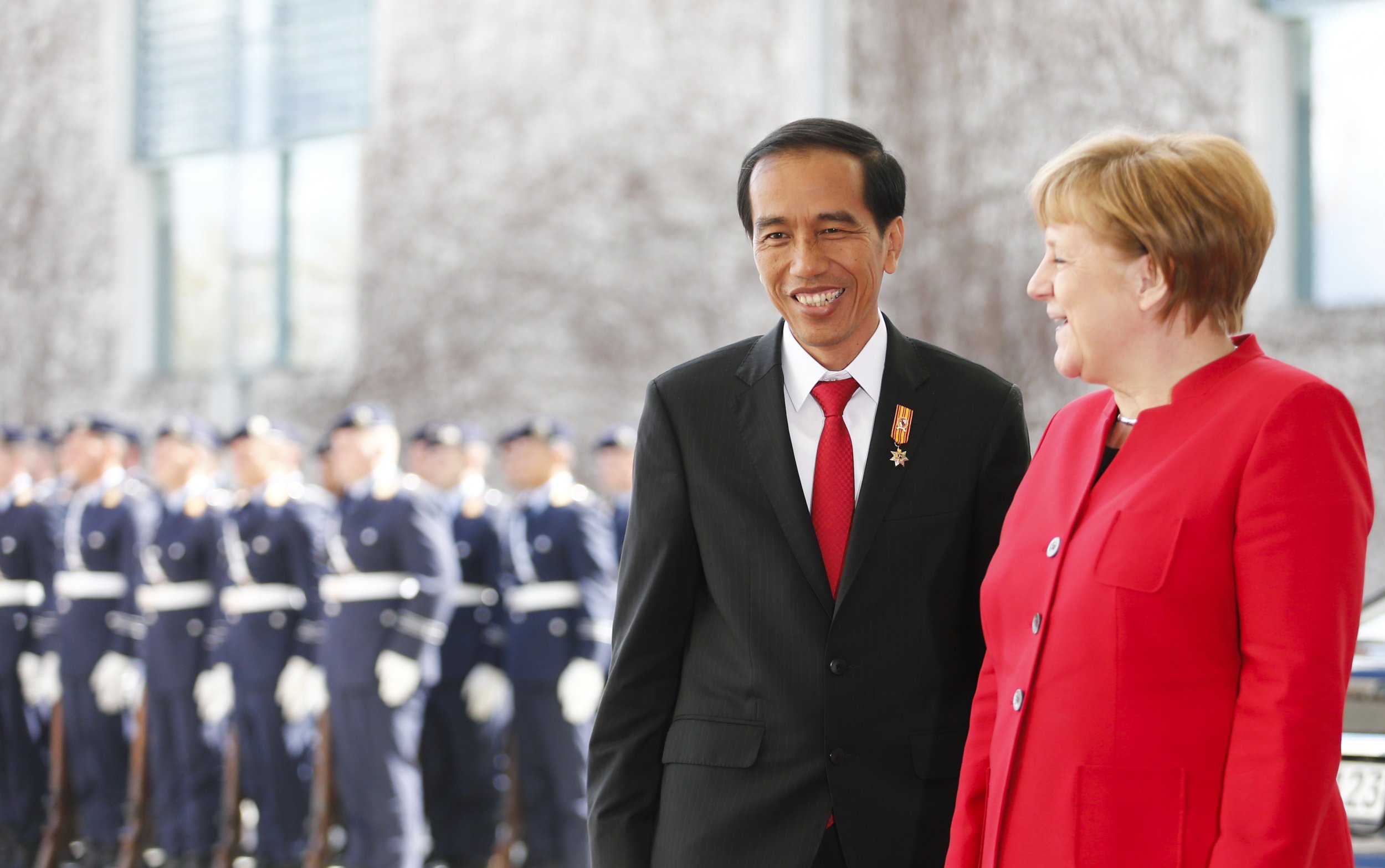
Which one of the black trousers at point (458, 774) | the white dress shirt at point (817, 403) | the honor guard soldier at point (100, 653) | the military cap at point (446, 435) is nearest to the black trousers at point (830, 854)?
the white dress shirt at point (817, 403)

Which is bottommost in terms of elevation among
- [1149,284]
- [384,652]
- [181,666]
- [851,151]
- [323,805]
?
[323,805]

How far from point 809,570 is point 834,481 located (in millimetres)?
136

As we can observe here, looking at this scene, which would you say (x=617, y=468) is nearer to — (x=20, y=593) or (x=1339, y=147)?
(x=20, y=593)

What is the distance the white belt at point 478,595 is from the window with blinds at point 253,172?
3.39 metres

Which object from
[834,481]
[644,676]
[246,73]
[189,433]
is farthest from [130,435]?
[834,481]

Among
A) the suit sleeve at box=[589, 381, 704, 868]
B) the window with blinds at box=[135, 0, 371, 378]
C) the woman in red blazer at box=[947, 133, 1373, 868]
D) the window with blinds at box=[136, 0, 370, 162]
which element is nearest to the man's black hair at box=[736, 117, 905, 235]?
the woman in red blazer at box=[947, 133, 1373, 868]

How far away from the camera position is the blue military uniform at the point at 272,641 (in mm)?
6129

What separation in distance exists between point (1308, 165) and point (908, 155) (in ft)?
6.00

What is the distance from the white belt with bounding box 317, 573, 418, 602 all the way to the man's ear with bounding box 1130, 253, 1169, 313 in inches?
181

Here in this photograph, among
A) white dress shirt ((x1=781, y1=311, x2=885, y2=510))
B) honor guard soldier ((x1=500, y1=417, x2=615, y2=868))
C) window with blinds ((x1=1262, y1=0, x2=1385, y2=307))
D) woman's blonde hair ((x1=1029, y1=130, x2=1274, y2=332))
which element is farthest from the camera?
honor guard soldier ((x1=500, y1=417, x2=615, y2=868))

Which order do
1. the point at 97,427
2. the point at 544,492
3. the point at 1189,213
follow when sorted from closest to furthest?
the point at 1189,213
the point at 544,492
the point at 97,427

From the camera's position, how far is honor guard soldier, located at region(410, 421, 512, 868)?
6.36 meters

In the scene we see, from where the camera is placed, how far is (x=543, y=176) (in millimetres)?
8570

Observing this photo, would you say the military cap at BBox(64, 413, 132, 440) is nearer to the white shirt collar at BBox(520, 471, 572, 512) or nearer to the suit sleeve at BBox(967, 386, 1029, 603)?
the white shirt collar at BBox(520, 471, 572, 512)
